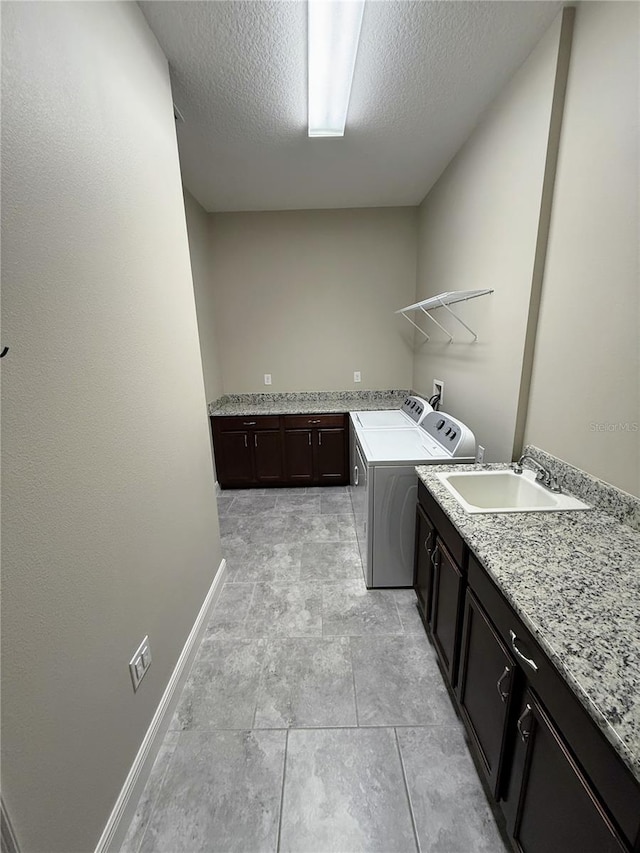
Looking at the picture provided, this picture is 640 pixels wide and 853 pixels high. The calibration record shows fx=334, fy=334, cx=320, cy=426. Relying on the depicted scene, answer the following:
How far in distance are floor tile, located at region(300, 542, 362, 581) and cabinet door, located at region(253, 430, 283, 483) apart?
107 centimetres

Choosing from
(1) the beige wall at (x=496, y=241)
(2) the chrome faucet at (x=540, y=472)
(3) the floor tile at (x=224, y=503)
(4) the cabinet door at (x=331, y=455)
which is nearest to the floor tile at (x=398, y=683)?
(2) the chrome faucet at (x=540, y=472)

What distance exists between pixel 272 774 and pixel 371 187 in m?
3.70

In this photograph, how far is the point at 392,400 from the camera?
374 centimetres

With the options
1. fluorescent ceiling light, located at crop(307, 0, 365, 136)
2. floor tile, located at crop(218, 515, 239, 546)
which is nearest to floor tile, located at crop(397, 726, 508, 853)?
floor tile, located at crop(218, 515, 239, 546)

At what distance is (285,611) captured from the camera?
192 centimetres

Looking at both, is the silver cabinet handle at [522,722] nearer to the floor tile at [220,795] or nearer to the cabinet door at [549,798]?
the cabinet door at [549,798]

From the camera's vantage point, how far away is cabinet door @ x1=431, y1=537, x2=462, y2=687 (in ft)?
4.23

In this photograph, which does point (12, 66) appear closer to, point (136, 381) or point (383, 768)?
point (136, 381)

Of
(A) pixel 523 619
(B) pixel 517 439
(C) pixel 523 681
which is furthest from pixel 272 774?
(B) pixel 517 439

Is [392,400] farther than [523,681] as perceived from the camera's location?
Yes

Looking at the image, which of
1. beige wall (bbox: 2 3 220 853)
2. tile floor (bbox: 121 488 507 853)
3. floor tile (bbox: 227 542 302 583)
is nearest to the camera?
beige wall (bbox: 2 3 220 853)

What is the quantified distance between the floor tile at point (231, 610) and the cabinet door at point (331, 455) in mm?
1535

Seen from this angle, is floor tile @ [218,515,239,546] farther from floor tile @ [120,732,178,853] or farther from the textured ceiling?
the textured ceiling

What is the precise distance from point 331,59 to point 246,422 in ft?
8.38
